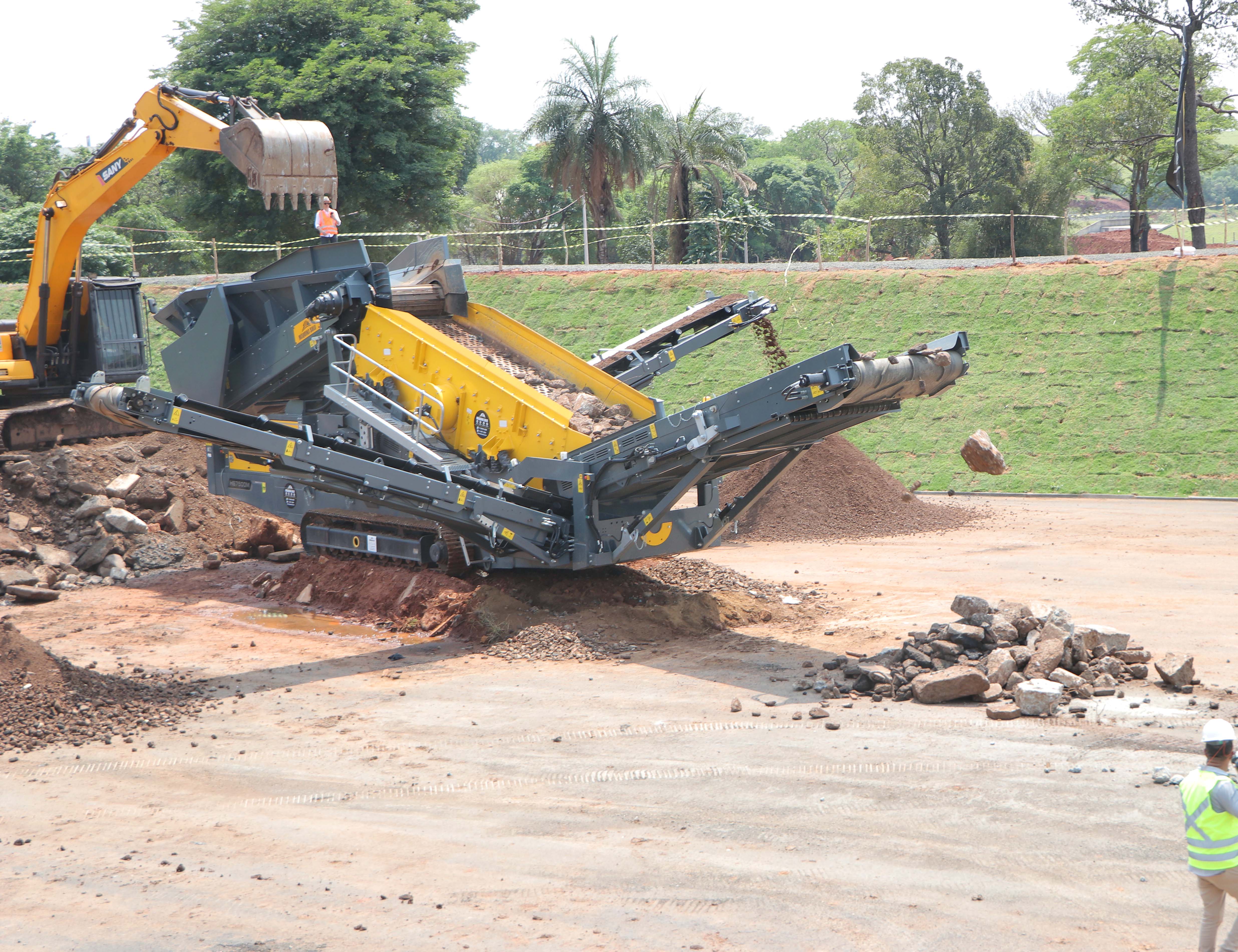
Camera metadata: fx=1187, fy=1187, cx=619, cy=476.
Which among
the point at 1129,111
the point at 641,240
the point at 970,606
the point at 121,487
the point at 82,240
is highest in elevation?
the point at 1129,111

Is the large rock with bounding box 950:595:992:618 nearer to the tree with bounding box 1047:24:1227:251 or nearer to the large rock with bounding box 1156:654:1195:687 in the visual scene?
the large rock with bounding box 1156:654:1195:687

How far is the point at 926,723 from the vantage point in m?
8.20

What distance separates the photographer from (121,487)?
15.4 m

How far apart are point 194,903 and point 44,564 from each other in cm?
960

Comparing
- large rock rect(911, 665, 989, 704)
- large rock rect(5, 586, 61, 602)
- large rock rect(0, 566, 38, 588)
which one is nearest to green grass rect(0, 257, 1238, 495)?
large rock rect(911, 665, 989, 704)

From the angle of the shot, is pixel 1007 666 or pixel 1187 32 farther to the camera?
pixel 1187 32

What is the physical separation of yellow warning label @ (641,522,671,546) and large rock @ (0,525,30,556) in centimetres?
808

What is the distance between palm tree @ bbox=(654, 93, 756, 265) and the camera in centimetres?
3853

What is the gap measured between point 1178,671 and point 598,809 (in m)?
4.54

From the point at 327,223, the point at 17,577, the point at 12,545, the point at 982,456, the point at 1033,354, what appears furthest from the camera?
the point at 1033,354

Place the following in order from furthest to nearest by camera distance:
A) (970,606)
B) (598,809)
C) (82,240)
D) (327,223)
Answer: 1. (82,240)
2. (327,223)
3. (970,606)
4. (598,809)

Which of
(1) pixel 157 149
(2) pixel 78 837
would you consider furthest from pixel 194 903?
(1) pixel 157 149

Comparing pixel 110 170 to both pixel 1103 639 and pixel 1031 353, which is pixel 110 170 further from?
pixel 1031 353

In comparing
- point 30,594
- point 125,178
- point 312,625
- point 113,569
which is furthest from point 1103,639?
→ point 125,178
